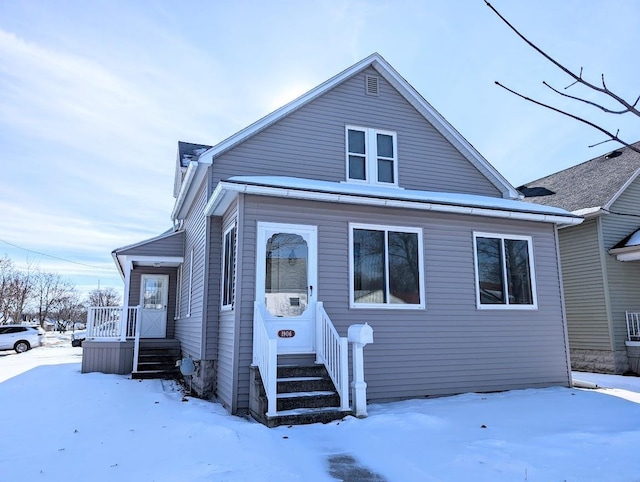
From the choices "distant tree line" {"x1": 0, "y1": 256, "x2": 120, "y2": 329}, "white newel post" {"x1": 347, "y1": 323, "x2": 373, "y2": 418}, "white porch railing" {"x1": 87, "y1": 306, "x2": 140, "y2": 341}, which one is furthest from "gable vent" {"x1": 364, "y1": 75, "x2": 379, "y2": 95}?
"distant tree line" {"x1": 0, "y1": 256, "x2": 120, "y2": 329}

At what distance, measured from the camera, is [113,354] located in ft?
38.5

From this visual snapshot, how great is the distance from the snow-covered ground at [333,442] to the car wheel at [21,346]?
16.9 m

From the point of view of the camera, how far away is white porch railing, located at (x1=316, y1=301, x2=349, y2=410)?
21.5 ft

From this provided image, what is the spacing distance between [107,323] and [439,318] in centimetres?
883

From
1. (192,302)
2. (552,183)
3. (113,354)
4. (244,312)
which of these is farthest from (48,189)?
(552,183)

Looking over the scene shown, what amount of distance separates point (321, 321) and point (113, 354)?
713 centimetres

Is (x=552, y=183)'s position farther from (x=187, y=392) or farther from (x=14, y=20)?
(x=14, y=20)

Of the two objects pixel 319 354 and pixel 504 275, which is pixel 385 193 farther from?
pixel 319 354

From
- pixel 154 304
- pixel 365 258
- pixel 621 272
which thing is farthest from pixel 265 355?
pixel 621 272

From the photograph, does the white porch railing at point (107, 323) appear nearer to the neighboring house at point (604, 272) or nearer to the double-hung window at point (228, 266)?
the double-hung window at point (228, 266)

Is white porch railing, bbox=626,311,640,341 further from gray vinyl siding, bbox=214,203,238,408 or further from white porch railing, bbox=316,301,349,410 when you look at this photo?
gray vinyl siding, bbox=214,203,238,408

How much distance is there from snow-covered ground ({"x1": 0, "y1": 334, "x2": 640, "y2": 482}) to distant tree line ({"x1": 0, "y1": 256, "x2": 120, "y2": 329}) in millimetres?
20735

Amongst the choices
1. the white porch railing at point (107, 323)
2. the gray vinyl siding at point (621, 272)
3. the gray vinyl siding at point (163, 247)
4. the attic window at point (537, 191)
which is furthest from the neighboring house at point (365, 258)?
the attic window at point (537, 191)

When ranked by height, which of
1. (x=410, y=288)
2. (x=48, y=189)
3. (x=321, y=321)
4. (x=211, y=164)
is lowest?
(x=321, y=321)
